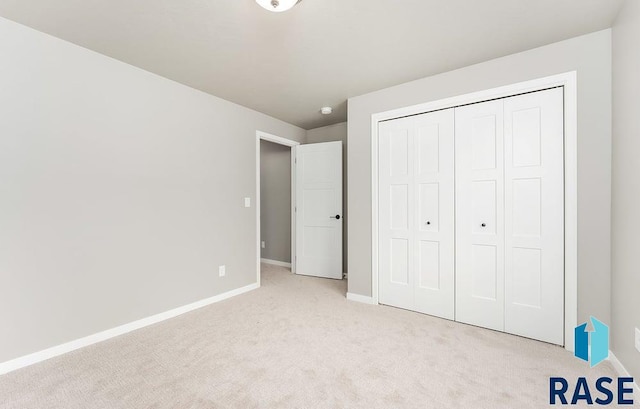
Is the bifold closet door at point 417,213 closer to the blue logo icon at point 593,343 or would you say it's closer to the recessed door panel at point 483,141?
the recessed door panel at point 483,141

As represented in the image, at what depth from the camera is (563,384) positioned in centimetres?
173

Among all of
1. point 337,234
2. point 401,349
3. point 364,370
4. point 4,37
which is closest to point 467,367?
point 401,349

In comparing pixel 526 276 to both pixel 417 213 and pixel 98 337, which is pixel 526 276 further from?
pixel 98 337

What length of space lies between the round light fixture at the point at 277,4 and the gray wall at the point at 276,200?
332 centimetres

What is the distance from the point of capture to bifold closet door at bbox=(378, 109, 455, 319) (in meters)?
2.74

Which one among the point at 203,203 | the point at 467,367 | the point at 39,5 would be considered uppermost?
the point at 39,5

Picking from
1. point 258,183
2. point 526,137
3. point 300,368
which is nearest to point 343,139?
point 258,183

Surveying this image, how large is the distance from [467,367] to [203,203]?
2865 mm

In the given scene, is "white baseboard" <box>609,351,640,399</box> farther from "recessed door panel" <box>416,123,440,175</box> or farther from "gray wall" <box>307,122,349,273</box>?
"gray wall" <box>307,122,349,273</box>

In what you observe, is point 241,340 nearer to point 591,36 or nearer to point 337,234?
point 337,234

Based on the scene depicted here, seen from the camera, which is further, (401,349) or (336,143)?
(336,143)

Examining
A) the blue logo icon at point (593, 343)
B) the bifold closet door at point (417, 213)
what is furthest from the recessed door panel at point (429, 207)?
the blue logo icon at point (593, 343)

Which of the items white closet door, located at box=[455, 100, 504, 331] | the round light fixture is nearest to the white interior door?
white closet door, located at box=[455, 100, 504, 331]

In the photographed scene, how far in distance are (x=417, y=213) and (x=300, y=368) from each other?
185 cm
